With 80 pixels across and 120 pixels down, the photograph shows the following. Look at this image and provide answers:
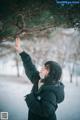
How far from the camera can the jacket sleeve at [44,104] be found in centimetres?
248

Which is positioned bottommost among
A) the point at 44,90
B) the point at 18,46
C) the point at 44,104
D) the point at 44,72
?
the point at 44,104

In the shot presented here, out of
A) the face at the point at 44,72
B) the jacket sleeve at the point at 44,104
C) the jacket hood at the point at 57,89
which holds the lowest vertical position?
the jacket sleeve at the point at 44,104

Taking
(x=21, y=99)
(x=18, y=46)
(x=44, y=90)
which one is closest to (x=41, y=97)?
(x=44, y=90)

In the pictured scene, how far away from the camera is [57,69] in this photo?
2.57 meters

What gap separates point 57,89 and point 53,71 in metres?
0.15

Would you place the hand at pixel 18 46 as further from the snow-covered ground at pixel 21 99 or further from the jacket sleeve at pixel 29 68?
the snow-covered ground at pixel 21 99

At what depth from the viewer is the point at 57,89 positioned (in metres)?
2.52

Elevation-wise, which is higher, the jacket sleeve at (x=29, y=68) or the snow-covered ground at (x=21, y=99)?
the jacket sleeve at (x=29, y=68)

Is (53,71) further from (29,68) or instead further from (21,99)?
(21,99)

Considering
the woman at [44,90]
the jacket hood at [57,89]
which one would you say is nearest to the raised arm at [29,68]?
the woman at [44,90]

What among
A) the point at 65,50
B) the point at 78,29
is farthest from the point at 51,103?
the point at 78,29

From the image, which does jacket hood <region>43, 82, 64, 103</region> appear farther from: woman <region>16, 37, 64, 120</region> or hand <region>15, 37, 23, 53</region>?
hand <region>15, 37, 23, 53</region>

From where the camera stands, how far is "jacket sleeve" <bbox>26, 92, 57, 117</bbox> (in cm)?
248

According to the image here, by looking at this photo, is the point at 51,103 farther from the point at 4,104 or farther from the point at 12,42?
the point at 12,42
